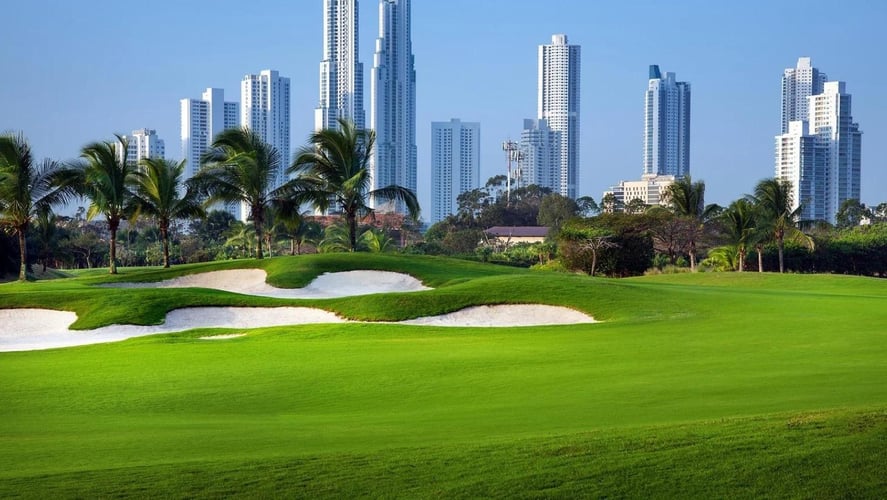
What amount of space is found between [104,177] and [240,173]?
646cm

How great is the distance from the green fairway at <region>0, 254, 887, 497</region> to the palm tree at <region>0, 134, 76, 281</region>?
16064mm

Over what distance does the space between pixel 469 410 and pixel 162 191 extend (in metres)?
36.1

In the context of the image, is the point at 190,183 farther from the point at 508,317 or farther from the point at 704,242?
the point at 704,242

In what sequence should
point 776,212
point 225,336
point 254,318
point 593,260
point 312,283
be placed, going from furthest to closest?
point 776,212 → point 593,260 → point 312,283 → point 254,318 → point 225,336

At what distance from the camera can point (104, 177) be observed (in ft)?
139

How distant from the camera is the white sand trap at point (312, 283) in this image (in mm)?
37750

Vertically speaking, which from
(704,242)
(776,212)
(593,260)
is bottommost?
(593,260)

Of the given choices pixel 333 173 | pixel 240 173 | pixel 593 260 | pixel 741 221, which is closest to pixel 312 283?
pixel 240 173

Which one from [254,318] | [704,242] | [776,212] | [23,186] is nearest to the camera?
[254,318]

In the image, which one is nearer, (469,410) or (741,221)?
(469,410)

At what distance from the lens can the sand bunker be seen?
28.5 meters

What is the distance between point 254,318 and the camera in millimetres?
29984

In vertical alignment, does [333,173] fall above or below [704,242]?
above

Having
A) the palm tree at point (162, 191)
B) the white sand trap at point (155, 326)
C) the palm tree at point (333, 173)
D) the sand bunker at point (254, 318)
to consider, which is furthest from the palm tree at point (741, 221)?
the white sand trap at point (155, 326)
